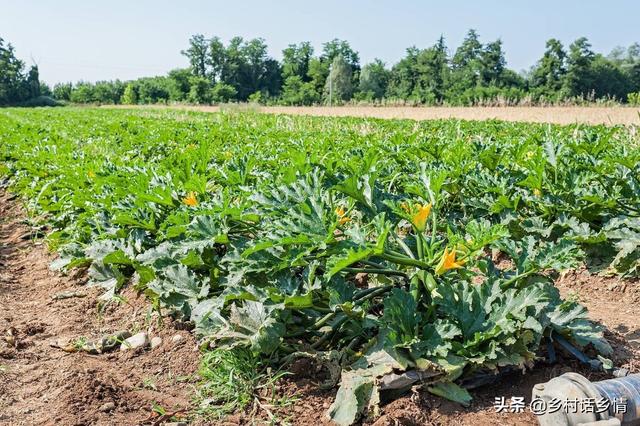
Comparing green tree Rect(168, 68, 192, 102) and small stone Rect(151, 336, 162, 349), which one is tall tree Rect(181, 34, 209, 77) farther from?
small stone Rect(151, 336, 162, 349)

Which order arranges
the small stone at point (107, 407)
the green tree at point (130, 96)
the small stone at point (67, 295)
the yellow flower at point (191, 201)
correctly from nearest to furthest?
1. the small stone at point (107, 407)
2. the yellow flower at point (191, 201)
3. the small stone at point (67, 295)
4. the green tree at point (130, 96)

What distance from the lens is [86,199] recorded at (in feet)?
14.9

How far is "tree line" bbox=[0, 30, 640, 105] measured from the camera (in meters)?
57.7

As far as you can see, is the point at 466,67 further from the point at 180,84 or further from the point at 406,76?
the point at 180,84

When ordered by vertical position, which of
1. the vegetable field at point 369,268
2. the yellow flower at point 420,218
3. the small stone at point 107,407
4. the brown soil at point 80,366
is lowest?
the brown soil at point 80,366

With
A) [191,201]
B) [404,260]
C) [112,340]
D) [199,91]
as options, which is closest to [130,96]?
[199,91]

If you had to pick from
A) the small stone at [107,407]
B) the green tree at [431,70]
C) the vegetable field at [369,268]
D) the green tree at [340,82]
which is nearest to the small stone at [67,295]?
the vegetable field at [369,268]

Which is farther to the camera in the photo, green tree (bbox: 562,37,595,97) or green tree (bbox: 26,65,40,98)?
green tree (bbox: 26,65,40,98)

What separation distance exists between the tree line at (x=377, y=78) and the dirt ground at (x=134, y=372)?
140ft

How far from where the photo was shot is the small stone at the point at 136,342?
10.1 feet

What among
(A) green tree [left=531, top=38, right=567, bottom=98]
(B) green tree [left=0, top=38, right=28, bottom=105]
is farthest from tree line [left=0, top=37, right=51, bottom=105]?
(A) green tree [left=531, top=38, right=567, bottom=98]

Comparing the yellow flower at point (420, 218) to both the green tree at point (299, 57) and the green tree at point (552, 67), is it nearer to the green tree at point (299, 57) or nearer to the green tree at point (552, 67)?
the green tree at point (552, 67)

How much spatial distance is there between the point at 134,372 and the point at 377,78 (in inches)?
2940

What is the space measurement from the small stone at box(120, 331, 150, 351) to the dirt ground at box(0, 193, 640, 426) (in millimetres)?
50
